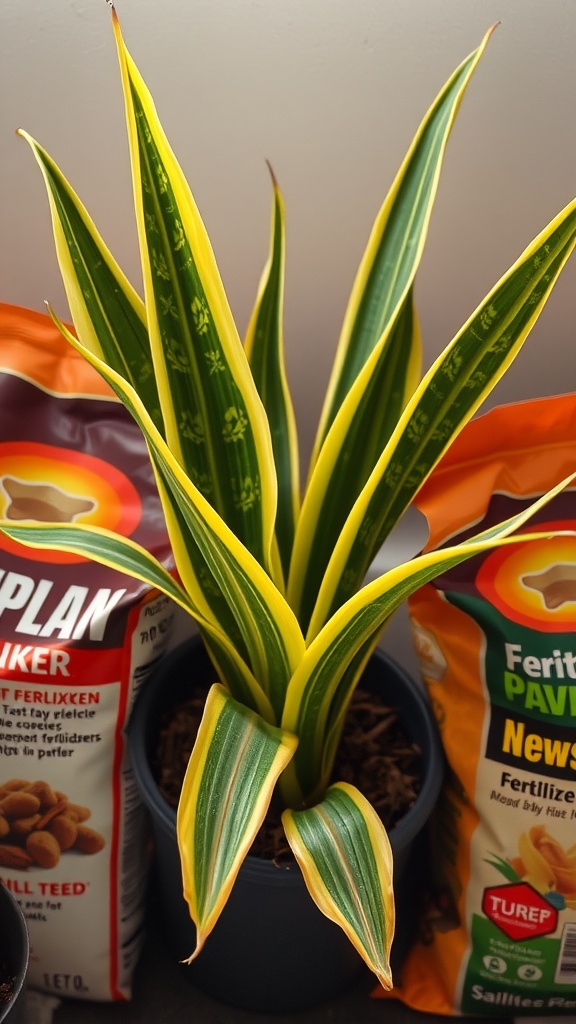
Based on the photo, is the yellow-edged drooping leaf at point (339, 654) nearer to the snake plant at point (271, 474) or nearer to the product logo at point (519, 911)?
the snake plant at point (271, 474)

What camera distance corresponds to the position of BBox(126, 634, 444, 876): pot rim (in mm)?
694

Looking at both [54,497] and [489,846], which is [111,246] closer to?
[54,497]

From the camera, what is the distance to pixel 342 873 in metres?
0.56

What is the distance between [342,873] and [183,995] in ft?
1.40

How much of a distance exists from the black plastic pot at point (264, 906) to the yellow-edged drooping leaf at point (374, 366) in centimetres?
15

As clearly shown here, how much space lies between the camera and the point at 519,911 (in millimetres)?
769

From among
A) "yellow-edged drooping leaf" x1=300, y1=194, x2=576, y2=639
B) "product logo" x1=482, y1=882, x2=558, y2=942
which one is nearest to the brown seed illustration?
"yellow-edged drooping leaf" x1=300, y1=194, x2=576, y2=639

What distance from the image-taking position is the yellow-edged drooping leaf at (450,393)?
58cm

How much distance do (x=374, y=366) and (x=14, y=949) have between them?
0.52 metres

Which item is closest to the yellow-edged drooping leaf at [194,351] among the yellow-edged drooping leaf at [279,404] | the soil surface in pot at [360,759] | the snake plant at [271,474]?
the snake plant at [271,474]

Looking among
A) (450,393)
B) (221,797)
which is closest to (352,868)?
(221,797)

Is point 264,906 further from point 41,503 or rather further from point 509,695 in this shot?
point 41,503

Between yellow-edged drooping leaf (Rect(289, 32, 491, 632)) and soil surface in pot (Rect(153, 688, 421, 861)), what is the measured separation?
0.14m

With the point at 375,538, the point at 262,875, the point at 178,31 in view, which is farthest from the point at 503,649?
the point at 178,31
